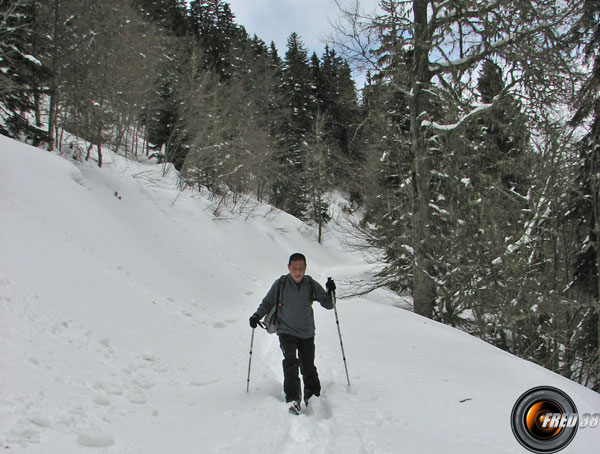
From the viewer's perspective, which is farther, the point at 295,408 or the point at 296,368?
the point at 296,368

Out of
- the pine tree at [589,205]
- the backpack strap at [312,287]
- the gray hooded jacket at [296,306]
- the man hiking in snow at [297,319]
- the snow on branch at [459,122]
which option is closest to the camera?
the man hiking in snow at [297,319]

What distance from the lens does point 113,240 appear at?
31.7 feet

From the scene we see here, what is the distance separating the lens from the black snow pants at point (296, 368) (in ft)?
14.9

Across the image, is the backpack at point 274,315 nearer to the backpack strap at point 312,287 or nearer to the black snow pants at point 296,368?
the backpack strap at point 312,287

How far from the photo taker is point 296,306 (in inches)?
195

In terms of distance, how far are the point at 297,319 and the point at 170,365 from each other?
2.44m

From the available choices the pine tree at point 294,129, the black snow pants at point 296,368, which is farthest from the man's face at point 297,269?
the pine tree at point 294,129

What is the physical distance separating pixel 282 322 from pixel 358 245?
30.8 ft

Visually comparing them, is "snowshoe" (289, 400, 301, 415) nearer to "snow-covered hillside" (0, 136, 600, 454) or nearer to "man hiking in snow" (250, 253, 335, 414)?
"snow-covered hillside" (0, 136, 600, 454)

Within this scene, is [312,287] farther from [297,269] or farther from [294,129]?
[294,129]

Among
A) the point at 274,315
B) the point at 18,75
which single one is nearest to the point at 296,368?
the point at 274,315

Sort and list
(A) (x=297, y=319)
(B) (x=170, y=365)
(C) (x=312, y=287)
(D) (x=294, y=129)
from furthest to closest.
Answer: (D) (x=294, y=129) < (B) (x=170, y=365) < (C) (x=312, y=287) < (A) (x=297, y=319)

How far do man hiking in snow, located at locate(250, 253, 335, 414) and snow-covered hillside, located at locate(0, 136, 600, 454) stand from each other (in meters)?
0.38

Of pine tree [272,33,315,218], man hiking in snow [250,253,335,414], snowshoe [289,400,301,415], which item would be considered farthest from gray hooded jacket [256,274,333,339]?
pine tree [272,33,315,218]
